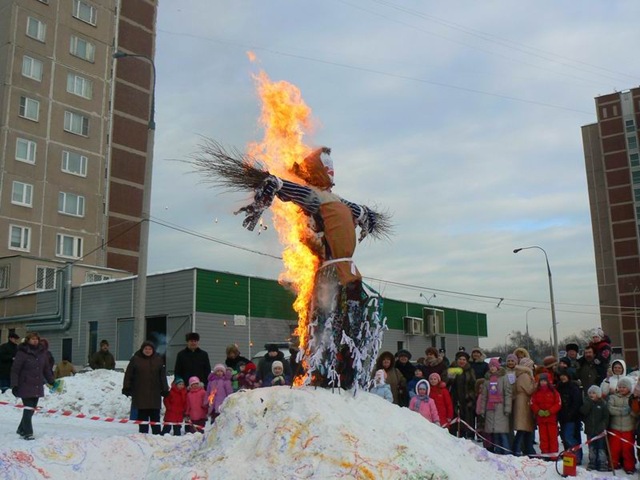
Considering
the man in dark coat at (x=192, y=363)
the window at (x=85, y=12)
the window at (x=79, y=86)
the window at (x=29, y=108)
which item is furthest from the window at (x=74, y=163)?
the man in dark coat at (x=192, y=363)

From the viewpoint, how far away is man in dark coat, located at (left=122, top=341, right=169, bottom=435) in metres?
10.4

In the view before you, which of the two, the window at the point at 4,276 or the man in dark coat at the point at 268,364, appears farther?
the window at the point at 4,276

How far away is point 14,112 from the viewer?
37.5 m

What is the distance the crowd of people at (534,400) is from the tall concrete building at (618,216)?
188ft

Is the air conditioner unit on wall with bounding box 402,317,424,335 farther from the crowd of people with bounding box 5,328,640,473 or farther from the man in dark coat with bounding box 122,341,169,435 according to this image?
the man in dark coat with bounding box 122,341,169,435

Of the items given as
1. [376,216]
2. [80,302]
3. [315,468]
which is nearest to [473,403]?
[376,216]

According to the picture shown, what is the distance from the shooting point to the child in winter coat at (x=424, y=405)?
968cm

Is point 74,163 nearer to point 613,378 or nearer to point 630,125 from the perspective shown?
point 613,378

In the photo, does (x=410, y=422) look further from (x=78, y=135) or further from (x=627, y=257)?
(x=627, y=257)

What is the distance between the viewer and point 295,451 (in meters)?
5.56

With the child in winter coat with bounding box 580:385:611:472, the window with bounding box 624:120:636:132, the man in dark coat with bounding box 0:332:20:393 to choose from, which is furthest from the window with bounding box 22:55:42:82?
the window with bounding box 624:120:636:132

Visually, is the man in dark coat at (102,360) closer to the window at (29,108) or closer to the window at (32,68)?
the window at (29,108)

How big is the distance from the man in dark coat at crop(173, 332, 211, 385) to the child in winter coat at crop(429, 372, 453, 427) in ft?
12.9

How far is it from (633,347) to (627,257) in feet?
30.3
